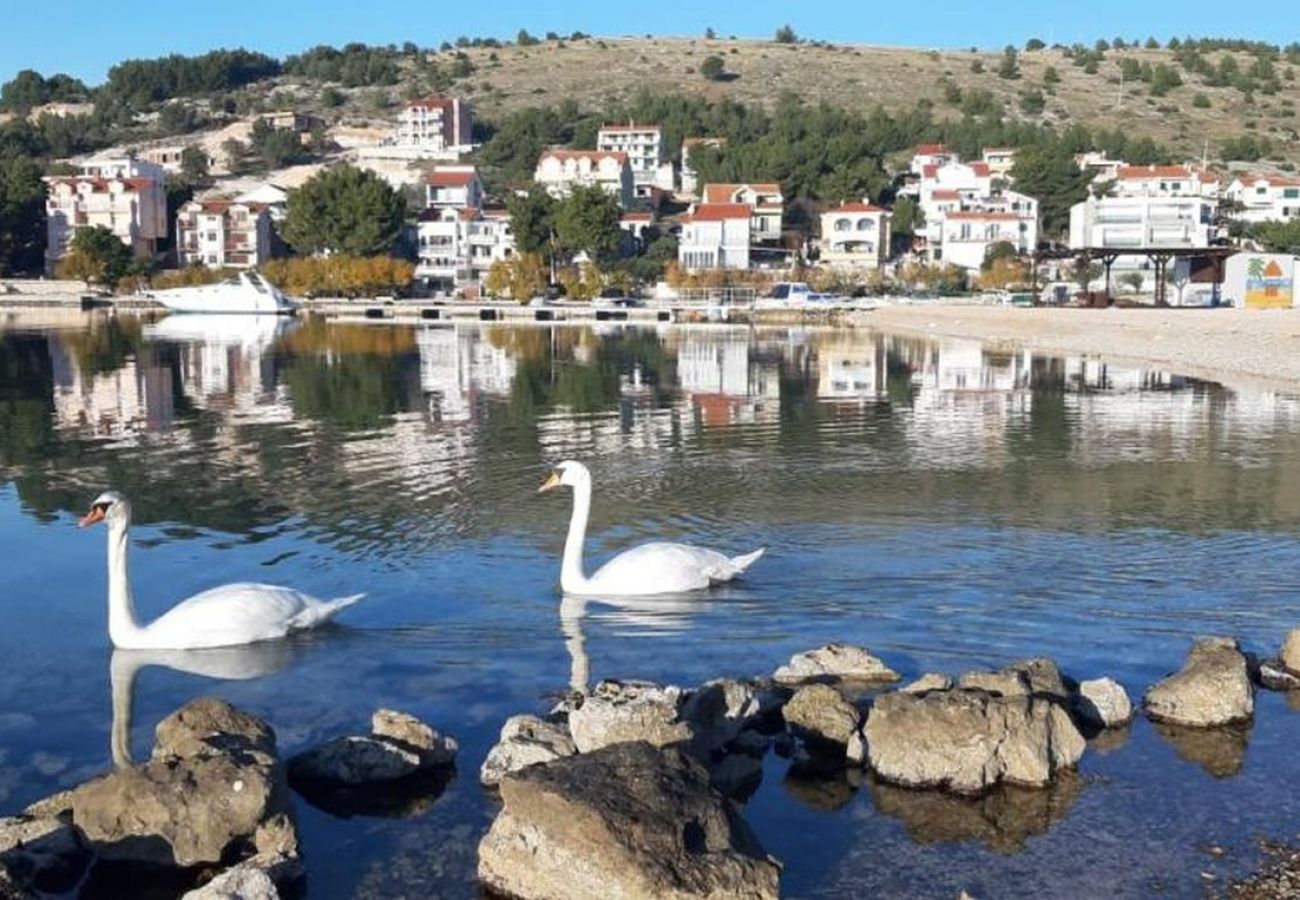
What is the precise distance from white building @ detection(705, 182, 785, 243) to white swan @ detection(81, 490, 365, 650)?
11519 centimetres

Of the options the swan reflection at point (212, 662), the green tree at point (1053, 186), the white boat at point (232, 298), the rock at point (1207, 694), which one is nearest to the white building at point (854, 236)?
the green tree at point (1053, 186)

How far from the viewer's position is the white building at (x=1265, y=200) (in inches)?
5187

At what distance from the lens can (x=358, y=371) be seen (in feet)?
154

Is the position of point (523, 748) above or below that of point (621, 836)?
below

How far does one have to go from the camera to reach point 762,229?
417ft

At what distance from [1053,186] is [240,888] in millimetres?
127767

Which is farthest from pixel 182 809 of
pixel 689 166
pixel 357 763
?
pixel 689 166

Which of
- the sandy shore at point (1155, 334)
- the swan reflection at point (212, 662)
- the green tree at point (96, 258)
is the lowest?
the swan reflection at point (212, 662)

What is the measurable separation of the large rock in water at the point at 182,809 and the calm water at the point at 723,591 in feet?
1.57

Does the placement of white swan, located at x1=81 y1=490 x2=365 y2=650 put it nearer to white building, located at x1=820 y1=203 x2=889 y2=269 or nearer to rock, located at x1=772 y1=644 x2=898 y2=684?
rock, located at x1=772 y1=644 x2=898 y2=684

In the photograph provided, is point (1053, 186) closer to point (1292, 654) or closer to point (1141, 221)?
point (1141, 221)

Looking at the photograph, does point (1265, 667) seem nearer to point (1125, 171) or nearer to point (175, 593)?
point (175, 593)

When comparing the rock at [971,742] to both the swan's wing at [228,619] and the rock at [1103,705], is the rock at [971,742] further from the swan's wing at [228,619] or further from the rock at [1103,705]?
the swan's wing at [228,619]

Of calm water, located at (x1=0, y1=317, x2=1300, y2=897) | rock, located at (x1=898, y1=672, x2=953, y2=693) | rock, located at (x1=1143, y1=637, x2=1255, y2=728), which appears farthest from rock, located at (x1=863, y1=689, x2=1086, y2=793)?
rock, located at (x1=1143, y1=637, x2=1255, y2=728)
